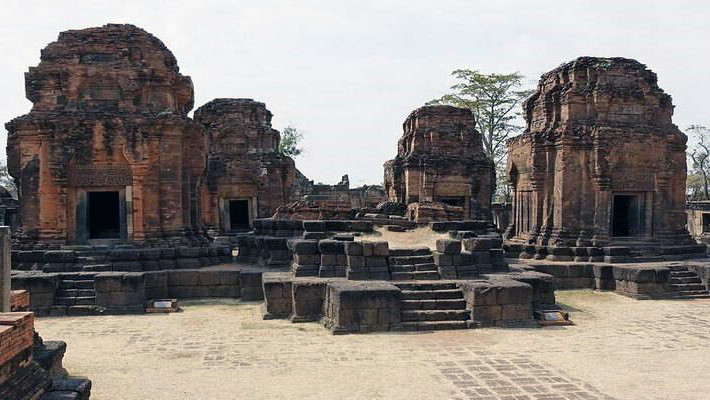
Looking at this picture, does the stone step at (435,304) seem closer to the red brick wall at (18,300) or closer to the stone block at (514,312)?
the stone block at (514,312)

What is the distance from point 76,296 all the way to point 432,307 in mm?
6828

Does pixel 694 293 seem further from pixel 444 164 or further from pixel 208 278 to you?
pixel 208 278

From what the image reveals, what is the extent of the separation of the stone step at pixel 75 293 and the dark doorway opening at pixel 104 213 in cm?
334

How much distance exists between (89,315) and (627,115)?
13.9 meters

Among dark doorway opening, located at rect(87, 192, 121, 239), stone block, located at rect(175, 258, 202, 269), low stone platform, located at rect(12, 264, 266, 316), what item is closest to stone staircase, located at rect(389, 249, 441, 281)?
low stone platform, located at rect(12, 264, 266, 316)

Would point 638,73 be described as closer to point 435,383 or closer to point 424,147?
point 424,147

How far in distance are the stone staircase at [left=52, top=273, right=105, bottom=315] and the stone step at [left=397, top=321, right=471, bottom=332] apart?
19.1ft

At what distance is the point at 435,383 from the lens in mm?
6594

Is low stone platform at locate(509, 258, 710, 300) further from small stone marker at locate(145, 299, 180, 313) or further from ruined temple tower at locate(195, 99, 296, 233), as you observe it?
ruined temple tower at locate(195, 99, 296, 233)

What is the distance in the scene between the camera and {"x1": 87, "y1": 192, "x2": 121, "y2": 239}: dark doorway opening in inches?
574

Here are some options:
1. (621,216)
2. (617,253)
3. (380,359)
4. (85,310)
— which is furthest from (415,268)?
(621,216)

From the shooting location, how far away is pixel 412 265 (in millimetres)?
11297

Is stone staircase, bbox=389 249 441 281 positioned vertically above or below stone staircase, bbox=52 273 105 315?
above

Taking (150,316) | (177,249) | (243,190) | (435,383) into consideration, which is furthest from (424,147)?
(435,383)
